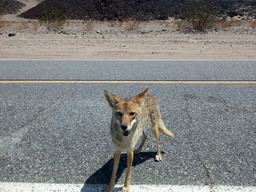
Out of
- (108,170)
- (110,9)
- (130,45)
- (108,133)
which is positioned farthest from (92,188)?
(110,9)

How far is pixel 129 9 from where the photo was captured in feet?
99.0

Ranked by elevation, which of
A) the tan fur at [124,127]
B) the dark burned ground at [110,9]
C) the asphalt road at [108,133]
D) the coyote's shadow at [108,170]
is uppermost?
the dark burned ground at [110,9]

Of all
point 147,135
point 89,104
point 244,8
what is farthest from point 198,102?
A: point 244,8

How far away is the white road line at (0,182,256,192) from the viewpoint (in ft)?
8.33

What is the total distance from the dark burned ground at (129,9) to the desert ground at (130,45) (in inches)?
515

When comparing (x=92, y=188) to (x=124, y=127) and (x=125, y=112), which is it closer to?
(x=124, y=127)

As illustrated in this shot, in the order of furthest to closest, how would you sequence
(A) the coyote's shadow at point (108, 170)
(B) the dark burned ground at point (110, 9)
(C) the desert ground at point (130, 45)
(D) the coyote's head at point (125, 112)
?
(B) the dark burned ground at point (110, 9) < (C) the desert ground at point (130, 45) < (A) the coyote's shadow at point (108, 170) < (D) the coyote's head at point (125, 112)

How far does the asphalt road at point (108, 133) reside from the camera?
111 inches

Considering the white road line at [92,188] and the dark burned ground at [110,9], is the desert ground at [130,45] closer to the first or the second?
the white road line at [92,188]

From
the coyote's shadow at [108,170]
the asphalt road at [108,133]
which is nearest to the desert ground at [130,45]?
the asphalt road at [108,133]

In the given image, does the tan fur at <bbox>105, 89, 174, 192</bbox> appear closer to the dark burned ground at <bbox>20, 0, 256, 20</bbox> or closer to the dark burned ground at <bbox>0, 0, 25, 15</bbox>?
the dark burned ground at <bbox>20, 0, 256, 20</bbox>

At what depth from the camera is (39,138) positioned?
3.54 metres

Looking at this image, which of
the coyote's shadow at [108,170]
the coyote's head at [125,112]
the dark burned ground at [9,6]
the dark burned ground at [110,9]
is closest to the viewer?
the coyote's head at [125,112]

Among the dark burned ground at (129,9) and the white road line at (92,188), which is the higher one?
the dark burned ground at (129,9)
